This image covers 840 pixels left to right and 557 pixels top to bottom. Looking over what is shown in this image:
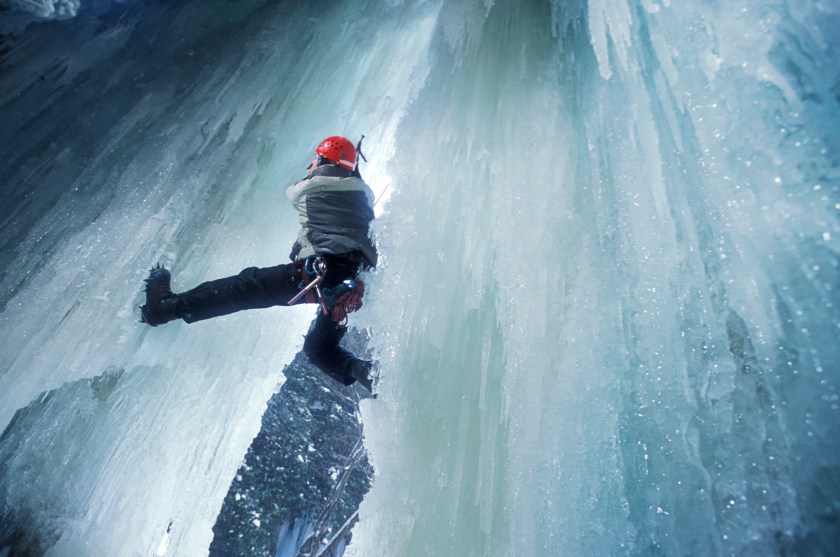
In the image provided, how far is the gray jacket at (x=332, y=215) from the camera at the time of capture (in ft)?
7.70

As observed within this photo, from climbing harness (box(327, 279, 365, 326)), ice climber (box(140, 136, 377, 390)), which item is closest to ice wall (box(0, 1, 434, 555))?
ice climber (box(140, 136, 377, 390))

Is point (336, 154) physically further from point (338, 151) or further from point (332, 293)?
point (332, 293)

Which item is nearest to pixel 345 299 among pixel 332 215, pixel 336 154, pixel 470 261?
pixel 332 215

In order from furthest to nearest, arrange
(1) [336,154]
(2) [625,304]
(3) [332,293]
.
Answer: (1) [336,154], (3) [332,293], (2) [625,304]

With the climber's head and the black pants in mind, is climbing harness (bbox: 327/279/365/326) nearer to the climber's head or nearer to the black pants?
the black pants

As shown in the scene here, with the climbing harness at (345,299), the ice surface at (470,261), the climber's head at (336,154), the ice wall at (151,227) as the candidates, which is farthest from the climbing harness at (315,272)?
the ice wall at (151,227)

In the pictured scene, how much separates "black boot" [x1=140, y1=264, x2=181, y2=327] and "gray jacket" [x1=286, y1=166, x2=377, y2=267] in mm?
831

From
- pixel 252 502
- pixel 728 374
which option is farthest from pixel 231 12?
pixel 252 502

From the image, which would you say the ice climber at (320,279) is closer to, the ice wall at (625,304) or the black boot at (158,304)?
the black boot at (158,304)

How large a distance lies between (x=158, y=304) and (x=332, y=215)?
1.23m

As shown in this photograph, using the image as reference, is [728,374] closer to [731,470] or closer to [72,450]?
[731,470]

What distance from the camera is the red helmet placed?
260 cm

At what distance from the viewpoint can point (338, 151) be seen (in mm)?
2627

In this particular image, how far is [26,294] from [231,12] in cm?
394
